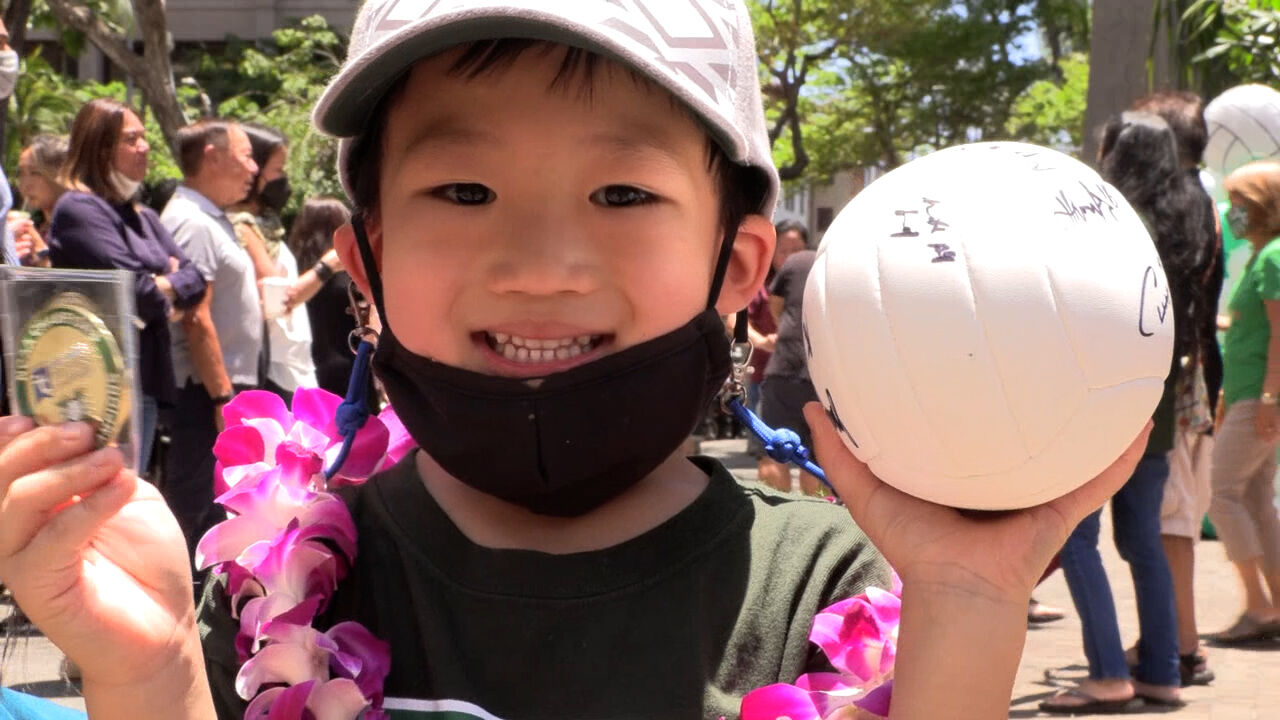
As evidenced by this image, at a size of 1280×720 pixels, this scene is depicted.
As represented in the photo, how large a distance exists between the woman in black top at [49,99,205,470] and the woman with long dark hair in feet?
11.8

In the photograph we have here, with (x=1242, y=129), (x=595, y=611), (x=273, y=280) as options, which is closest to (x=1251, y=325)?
(x=1242, y=129)

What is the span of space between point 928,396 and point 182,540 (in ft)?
2.50

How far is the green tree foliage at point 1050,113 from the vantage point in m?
32.9

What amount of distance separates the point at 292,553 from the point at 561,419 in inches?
14.4

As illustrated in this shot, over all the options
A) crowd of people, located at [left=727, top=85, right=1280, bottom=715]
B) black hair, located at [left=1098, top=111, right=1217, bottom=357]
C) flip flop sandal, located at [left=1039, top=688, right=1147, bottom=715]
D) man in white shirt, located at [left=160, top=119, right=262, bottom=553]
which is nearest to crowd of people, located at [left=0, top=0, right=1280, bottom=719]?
crowd of people, located at [left=727, top=85, right=1280, bottom=715]

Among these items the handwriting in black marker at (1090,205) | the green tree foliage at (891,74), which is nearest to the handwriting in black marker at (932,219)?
the handwriting in black marker at (1090,205)

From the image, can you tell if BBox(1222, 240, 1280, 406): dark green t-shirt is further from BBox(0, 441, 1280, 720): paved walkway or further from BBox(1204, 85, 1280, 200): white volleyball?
BBox(1204, 85, 1280, 200): white volleyball

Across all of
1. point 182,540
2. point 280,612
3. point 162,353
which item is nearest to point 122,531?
point 182,540

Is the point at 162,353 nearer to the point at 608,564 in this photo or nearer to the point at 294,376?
the point at 294,376

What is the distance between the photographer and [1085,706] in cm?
644

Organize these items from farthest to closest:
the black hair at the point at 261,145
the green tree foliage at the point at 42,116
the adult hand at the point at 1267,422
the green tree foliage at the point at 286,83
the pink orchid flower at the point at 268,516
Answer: the green tree foliage at the point at 42,116 < the green tree foliage at the point at 286,83 < the black hair at the point at 261,145 < the adult hand at the point at 1267,422 < the pink orchid flower at the point at 268,516

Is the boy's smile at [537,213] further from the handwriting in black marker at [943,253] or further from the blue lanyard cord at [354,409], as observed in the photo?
the handwriting in black marker at [943,253]

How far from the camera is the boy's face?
1.81 meters

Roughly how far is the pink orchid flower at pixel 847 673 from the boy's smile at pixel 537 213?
396 mm
